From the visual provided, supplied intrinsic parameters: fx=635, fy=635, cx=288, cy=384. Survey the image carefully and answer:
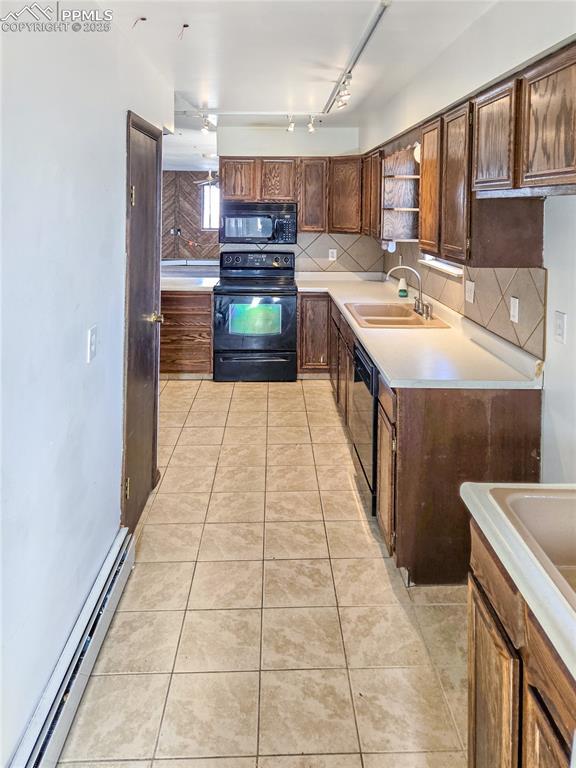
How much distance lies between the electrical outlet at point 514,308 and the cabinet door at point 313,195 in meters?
3.53

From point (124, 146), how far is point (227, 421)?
2622mm

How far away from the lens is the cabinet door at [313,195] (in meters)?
6.02

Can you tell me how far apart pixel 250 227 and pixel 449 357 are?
3627 millimetres

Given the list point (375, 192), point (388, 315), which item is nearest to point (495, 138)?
point (388, 315)

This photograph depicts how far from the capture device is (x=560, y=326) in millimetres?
2312

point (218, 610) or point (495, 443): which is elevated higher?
point (495, 443)

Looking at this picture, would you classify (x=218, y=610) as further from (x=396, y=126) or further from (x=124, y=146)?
(x=396, y=126)

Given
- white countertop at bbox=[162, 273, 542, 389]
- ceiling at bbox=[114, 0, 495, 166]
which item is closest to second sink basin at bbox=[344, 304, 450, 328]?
white countertop at bbox=[162, 273, 542, 389]

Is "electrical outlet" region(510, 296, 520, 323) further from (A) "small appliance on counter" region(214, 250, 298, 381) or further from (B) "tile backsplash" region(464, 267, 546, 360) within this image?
(A) "small appliance on counter" region(214, 250, 298, 381)

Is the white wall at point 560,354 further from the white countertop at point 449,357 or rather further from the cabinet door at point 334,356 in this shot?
the cabinet door at point 334,356

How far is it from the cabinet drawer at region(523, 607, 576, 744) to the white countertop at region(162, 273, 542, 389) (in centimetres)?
147

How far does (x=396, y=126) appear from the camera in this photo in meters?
4.35

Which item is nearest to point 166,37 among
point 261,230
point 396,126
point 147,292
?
point 147,292

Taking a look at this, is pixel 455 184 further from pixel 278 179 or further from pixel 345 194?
pixel 278 179
